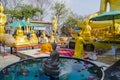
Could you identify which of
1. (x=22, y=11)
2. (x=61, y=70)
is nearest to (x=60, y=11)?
(x=22, y=11)

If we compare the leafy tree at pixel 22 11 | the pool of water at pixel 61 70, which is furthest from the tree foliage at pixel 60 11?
the pool of water at pixel 61 70

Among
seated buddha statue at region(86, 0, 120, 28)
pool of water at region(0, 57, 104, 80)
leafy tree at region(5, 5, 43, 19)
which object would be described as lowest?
pool of water at region(0, 57, 104, 80)

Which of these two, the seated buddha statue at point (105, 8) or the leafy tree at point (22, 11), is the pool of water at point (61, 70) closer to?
the seated buddha statue at point (105, 8)

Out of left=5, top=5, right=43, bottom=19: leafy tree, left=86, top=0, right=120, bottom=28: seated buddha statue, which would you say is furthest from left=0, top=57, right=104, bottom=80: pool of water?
left=5, top=5, right=43, bottom=19: leafy tree

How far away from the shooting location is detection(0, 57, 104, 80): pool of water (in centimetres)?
421

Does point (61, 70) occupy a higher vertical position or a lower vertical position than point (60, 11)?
lower

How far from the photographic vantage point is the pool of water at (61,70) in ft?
13.8

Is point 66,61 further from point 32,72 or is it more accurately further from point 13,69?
point 13,69

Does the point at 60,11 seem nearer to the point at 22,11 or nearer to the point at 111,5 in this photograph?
the point at 22,11

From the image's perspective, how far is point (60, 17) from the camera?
30.9m

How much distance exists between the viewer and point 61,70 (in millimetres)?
4559

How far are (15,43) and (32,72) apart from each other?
613 cm

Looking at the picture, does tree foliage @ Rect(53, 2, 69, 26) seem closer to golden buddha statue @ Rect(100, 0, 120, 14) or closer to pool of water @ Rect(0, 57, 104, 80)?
golden buddha statue @ Rect(100, 0, 120, 14)

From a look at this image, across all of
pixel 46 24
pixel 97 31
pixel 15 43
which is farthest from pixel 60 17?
pixel 15 43
